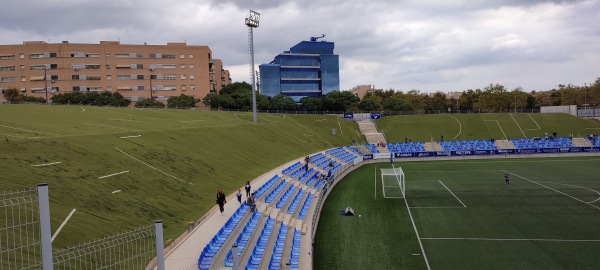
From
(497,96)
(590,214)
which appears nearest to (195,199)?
(590,214)

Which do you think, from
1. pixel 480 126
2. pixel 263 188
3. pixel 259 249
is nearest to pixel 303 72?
pixel 480 126

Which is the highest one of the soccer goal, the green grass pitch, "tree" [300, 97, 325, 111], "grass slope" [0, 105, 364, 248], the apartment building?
the apartment building

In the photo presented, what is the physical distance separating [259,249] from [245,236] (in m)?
1.58

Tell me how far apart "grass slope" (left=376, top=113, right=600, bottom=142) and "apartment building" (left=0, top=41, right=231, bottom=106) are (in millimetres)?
45243

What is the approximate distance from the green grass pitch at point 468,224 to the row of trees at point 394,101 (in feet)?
184

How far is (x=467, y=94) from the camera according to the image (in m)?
131

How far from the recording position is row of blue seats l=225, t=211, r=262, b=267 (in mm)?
14980

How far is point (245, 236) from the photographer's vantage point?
58.9ft

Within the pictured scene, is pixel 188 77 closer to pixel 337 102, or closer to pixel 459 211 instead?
pixel 337 102

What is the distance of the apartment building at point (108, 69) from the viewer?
287ft

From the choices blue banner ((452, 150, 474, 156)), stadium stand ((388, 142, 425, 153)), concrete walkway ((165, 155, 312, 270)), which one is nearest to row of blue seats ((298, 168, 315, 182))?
concrete walkway ((165, 155, 312, 270))

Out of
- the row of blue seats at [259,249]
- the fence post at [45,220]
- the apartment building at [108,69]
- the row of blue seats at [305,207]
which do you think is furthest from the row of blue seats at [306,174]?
the apartment building at [108,69]

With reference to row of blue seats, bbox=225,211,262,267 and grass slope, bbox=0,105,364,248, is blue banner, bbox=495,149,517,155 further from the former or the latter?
row of blue seats, bbox=225,211,262,267

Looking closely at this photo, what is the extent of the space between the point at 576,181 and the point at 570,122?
2128 inches
